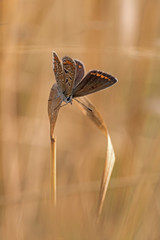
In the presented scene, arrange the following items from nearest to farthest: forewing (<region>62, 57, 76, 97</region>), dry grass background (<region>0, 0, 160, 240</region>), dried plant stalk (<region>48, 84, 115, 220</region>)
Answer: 1. dried plant stalk (<region>48, 84, 115, 220</region>)
2. forewing (<region>62, 57, 76, 97</region>)
3. dry grass background (<region>0, 0, 160, 240</region>)

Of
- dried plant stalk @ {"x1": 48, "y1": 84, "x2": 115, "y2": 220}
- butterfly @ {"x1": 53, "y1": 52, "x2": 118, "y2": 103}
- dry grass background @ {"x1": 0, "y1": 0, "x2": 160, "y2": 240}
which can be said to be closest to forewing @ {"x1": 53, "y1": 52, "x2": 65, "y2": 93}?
butterfly @ {"x1": 53, "y1": 52, "x2": 118, "y2": 103}

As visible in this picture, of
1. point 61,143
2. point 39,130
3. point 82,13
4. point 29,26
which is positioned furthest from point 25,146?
point 82,13

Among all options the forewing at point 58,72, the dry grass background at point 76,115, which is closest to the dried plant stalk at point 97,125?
the forewing at point 58,72

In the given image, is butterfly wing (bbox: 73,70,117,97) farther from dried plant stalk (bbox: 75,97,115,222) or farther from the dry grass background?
the dry grass background

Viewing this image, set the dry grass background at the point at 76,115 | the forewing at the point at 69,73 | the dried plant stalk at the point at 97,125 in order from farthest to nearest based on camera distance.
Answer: the dry grass background at the point at 76,115 < the forewing at the point at 69,73 < the dried plant stalk at the point at 97,125

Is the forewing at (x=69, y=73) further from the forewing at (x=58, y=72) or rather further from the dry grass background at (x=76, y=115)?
the dry grass background at (x=76, y=115)

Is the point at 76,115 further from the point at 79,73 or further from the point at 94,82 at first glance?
the point at 94,82

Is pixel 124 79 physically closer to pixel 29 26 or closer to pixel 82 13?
pixel 82 13

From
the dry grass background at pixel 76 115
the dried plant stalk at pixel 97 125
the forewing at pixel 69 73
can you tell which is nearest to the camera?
the dried plant stalk at pixel 97 125
